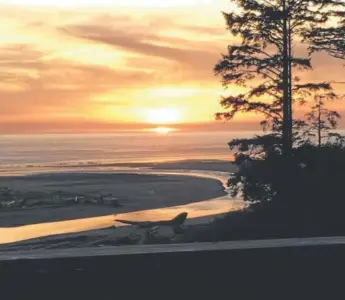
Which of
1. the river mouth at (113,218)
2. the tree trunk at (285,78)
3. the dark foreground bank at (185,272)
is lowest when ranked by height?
the river mouth at (113,218)

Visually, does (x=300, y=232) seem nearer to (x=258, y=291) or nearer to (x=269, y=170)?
(x=269, y=170)

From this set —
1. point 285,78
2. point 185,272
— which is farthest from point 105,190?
point 185,272

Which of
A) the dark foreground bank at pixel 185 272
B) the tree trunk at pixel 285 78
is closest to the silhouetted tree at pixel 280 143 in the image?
the tree trunk at pixel 285 78

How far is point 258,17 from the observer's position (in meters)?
25.4

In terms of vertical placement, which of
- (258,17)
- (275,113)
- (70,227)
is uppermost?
(258,17)

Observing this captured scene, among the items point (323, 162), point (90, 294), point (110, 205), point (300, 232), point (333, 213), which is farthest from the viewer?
point (110, 205)

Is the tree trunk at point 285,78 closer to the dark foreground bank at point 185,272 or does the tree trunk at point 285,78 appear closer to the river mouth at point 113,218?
the river mouth at point 113,218

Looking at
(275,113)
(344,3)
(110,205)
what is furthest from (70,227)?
(344,3)

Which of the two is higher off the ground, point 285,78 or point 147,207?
point 285,78

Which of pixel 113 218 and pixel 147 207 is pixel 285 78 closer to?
pixel 113 218

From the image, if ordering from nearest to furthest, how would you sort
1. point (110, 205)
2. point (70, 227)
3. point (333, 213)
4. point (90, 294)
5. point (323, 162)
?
1. point (90, 294)
2. point (333, 213)
3. point (323, 162)
4. point (70, 227)
5. point (110, 205)

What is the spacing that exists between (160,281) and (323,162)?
18421 mm

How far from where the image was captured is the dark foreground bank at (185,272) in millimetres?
3283

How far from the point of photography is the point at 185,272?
134 inches
